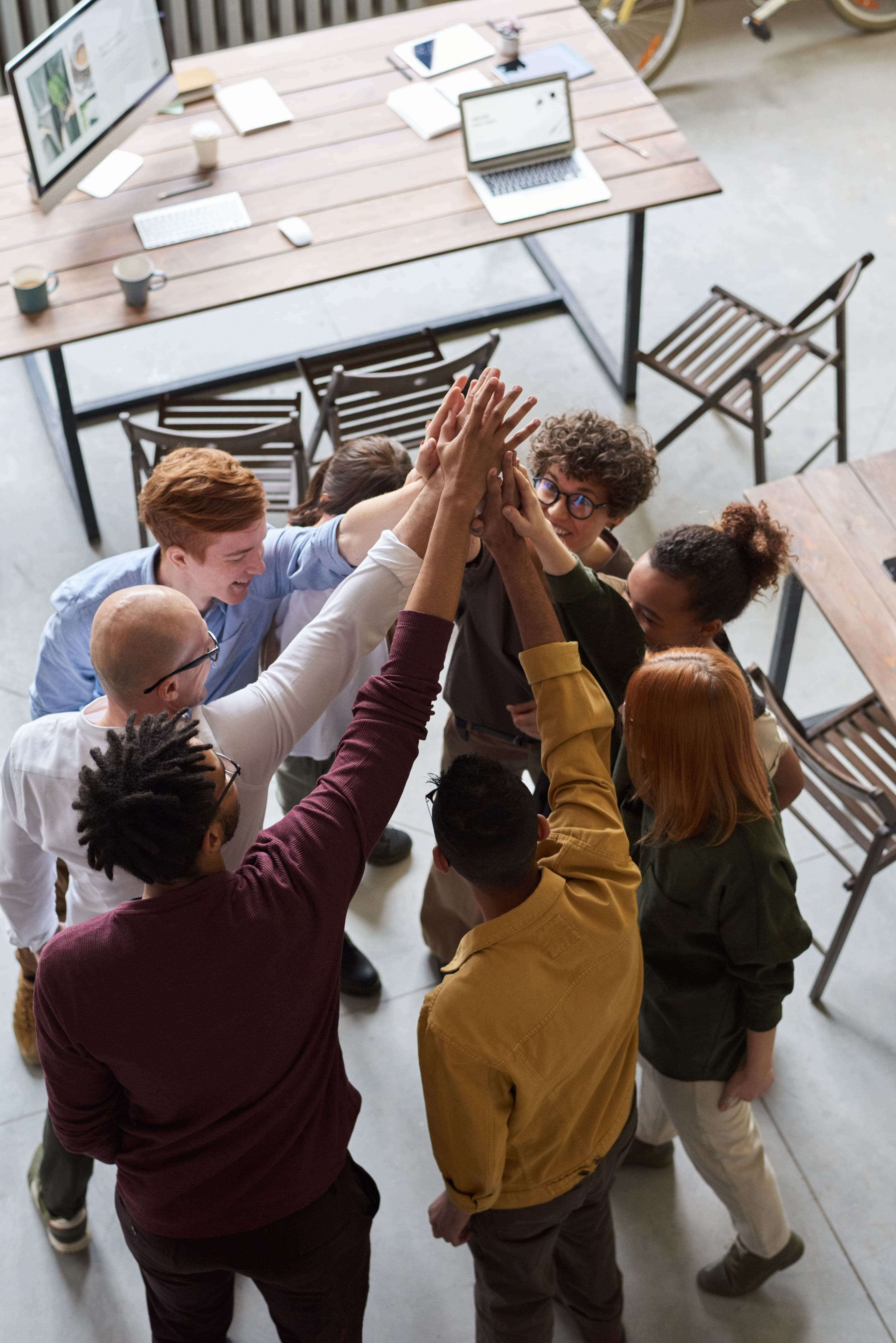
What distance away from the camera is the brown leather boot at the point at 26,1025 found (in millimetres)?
2645

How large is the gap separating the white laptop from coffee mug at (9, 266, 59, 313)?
4.80ft

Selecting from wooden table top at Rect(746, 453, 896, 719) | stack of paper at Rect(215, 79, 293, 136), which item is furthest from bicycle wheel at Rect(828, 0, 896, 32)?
wooden table top at Rect(746, 453, 896, 719)

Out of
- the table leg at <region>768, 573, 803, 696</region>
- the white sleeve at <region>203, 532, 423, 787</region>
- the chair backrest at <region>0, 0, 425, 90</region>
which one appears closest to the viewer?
the white sleeve at <region>203, 532, 423, 787</region>

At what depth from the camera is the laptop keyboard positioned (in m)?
3.96

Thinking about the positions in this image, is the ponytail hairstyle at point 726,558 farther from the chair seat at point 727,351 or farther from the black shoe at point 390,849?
the chair seat at point 727,351

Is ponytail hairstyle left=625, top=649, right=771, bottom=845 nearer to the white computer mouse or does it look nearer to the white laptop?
the white computer mouse

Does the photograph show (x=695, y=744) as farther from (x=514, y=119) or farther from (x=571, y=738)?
(x=514, y=119)

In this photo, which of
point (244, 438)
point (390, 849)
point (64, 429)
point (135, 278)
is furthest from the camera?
point (64, 429)

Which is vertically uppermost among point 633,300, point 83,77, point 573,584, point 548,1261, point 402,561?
point 83,77

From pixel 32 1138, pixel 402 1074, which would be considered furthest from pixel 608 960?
pixel 32 1138

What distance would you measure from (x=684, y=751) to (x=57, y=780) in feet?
3.12

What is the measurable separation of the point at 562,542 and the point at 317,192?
2408 mm

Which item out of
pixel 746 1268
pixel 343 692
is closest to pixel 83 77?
pixel 343 692

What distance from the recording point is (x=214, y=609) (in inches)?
89.8
